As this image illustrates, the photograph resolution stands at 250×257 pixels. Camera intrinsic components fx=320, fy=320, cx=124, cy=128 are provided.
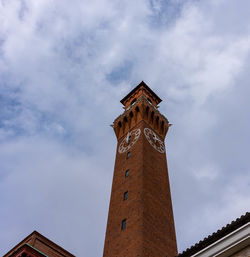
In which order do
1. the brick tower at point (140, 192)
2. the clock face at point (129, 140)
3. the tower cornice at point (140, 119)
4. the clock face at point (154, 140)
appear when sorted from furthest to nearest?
the tower cornice at point (140, 119)
the clock face at point (154, 140)
the clock face at point (129, 140)
the brick tower at point (140, 192)

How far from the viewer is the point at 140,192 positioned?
28453 mm


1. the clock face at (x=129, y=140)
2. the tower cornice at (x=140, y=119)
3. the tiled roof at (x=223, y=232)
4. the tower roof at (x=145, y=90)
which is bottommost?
the tiled roof at (x=223, y=232)

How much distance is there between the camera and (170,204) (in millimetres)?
31516

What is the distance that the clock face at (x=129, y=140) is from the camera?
35.8 metres

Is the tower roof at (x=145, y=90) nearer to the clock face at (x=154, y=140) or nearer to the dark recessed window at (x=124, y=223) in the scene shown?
the clock face at (x=154, y=140)

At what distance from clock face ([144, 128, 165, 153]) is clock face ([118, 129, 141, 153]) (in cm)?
104

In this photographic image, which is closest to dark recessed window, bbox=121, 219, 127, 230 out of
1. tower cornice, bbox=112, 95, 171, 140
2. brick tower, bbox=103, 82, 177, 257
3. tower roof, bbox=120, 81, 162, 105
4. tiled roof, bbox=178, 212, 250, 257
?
brick tower, bbox=103, 82, 177, 257

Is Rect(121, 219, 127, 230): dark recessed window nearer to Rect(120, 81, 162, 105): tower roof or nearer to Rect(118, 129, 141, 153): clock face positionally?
Rect(118, 129, 141, 153): clock face

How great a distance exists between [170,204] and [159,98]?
19730 mm

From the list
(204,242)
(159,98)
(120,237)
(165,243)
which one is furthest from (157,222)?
(159,98)

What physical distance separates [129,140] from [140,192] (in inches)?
371

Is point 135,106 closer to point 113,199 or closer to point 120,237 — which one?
point 113,199

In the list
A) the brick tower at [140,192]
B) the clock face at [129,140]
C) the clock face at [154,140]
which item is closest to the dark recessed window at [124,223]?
the brick tower at [140,192]

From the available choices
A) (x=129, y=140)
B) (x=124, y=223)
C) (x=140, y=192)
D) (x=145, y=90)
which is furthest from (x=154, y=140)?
(x=124, y=223)
